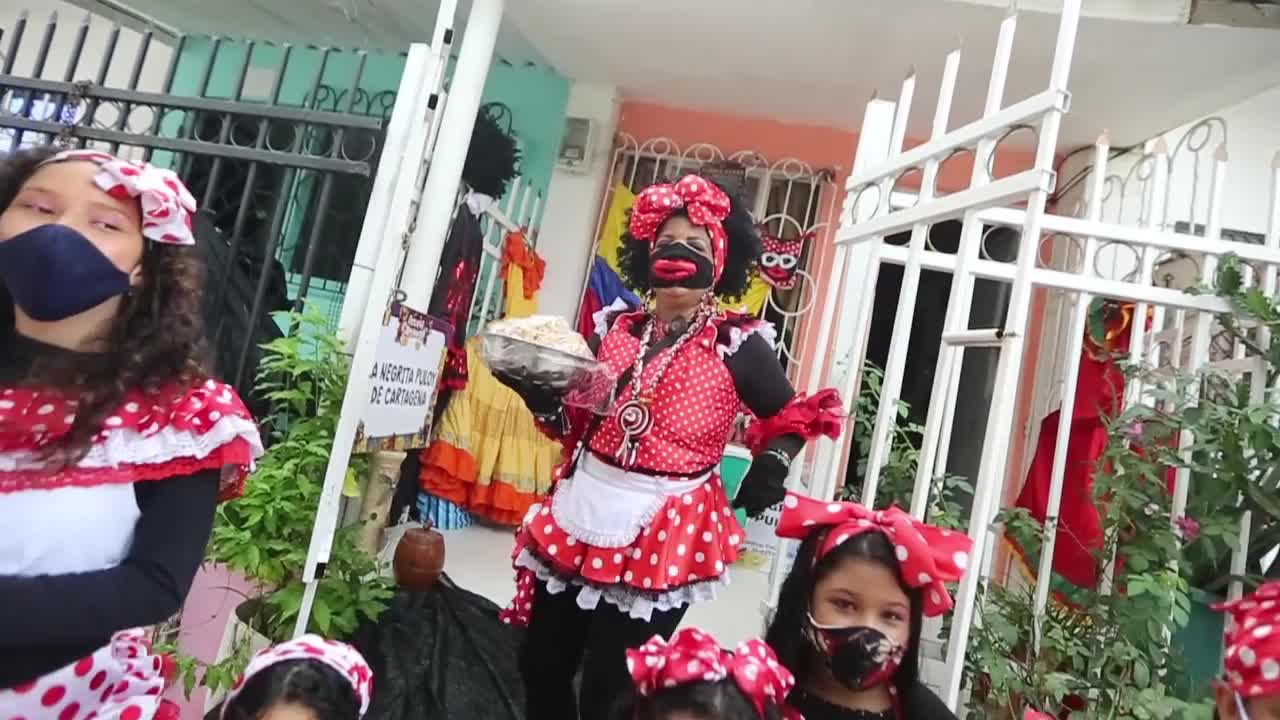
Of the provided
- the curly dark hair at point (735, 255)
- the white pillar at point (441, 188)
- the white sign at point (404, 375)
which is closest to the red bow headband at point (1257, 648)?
the curly dark hair at point (735, 255)

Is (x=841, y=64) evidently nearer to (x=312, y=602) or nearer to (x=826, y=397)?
(x=826, y=397)

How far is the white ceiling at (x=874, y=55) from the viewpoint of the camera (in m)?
2.84

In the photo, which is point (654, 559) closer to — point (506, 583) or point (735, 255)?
point (735, 255)


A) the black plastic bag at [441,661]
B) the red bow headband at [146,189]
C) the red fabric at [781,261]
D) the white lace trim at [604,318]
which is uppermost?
the red fabric at [781,261]

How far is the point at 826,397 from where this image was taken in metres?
1.47

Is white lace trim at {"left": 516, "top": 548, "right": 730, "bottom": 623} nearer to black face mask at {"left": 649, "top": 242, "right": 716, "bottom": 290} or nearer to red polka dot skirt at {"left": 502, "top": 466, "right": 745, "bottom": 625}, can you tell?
red polka dot skirt at {"left": 502, "top": 466, "right": 745, "bottom": 625}

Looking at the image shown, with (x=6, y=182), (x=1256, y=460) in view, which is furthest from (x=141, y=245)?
(x=1256, y=460)

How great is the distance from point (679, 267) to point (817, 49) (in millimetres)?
2190

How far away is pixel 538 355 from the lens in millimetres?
1426

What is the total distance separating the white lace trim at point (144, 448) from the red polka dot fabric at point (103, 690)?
24cm

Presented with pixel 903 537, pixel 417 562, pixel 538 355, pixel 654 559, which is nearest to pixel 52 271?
pixel 538 355

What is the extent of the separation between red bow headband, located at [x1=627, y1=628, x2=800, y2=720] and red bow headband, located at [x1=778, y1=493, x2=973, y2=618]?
8.1 inches

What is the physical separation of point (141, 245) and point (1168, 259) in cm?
274

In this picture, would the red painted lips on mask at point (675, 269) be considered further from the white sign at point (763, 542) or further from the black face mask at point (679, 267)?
the white sign at point (763, 542)
